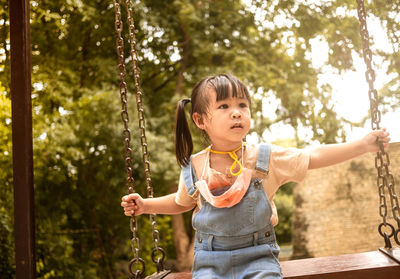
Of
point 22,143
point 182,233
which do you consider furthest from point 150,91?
point 22,143

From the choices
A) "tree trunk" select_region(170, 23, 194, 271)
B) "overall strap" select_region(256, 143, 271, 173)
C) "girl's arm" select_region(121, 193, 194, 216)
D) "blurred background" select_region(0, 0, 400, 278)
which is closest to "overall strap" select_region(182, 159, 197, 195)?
"girl's arm" select_region(121, 193, 194, 216)

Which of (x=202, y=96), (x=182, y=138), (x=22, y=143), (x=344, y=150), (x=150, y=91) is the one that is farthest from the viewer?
(x=150, y=91)

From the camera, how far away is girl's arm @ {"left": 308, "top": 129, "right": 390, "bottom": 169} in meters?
1.35

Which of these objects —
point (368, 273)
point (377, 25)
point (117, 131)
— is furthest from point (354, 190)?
point (368, 273)

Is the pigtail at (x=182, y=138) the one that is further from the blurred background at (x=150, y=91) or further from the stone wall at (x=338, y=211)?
the stone wall at (x=338, y=211)

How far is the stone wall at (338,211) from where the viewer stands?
4656 mm

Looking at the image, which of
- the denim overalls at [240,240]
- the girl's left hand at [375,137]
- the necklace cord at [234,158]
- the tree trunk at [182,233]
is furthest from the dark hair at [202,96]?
the tree trunk at [182,233]

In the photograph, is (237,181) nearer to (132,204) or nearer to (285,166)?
(285,166)

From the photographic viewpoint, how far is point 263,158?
1.42m

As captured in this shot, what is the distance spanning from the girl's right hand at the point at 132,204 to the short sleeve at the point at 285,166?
462mm

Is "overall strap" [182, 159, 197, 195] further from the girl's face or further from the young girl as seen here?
the girl's face

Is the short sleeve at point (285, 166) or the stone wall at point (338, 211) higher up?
the short sleeve at point (285, 166)

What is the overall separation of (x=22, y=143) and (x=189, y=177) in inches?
42.6

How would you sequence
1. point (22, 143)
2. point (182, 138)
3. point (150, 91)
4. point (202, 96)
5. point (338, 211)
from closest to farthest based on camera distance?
1. point (202, 96)
2. point (182, 138)
3. point (22, 143)
4. point (338, 211)
5. point (150, 91)
